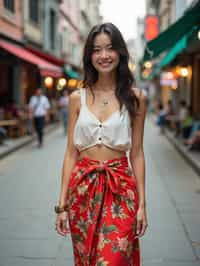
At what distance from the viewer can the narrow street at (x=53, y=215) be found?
4.60 m

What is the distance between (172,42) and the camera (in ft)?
32.6

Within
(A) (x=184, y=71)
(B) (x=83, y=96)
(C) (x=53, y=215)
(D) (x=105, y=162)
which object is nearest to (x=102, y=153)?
(D) (x=105, y=162)

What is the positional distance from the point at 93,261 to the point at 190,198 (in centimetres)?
511

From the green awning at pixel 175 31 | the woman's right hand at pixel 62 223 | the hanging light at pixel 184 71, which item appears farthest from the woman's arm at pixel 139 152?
the hanging light at pixel 184 71

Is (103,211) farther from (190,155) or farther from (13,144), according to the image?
(13,144)

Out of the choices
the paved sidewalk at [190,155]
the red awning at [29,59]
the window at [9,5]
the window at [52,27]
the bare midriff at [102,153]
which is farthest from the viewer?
the window at [52,27]

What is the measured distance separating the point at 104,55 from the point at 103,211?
2.99 feet

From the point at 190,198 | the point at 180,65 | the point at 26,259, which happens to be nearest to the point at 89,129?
the point at 26,259

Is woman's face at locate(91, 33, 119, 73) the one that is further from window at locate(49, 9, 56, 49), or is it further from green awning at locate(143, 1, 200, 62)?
window at locate(49, 9, 56, 49)

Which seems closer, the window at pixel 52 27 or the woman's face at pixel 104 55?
the woman's face at pixel 104 55

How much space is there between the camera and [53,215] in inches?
246

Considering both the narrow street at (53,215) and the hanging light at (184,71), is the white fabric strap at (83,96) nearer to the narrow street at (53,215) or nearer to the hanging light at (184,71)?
the narrow street at (53,215)

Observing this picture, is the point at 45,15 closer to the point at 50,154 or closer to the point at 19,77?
the point at 19,77

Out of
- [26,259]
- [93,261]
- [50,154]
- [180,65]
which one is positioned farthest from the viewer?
[180,65]
